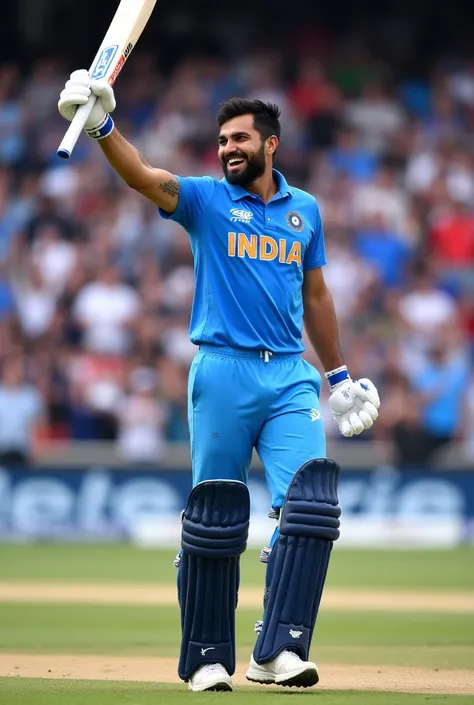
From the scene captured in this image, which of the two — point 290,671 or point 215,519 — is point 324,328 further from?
point 290,671

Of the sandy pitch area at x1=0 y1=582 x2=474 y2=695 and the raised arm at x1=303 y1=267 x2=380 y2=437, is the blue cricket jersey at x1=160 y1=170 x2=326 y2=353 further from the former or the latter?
the sandy pitch area at x1=0 y1=582 x2=474 y2=695

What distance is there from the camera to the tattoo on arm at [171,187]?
549cm

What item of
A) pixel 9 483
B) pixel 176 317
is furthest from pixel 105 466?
pixel 176 317

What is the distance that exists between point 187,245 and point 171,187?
35.6ft

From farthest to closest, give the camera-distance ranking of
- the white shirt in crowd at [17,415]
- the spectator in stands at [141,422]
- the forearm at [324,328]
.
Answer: the spectator in stands at [141,422]
the white shirt in crowd at [17,415]
the forearm at [324,328]

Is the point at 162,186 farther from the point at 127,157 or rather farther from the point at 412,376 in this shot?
the point at 412,376

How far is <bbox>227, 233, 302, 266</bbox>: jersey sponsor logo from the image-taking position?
562cm

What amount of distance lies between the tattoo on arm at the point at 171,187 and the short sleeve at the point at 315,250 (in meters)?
0.66

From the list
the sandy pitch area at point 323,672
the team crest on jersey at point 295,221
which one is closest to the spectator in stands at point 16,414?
the sandy pitch area at point 323,672

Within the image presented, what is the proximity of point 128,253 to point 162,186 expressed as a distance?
35.9 feet

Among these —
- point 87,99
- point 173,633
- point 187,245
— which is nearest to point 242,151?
point 87,99

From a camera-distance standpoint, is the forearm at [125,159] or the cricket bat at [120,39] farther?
the cricket bat at [120,39]

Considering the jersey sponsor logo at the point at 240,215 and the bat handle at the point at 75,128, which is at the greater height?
the bat handle at the point at 75,128

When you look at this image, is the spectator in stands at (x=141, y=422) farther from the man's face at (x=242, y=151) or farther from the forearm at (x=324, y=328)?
the man's face at (x=242, y=151)
